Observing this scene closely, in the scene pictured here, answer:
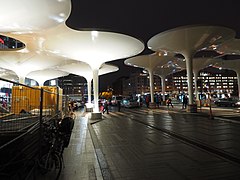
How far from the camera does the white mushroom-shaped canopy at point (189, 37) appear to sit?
58.0 feet

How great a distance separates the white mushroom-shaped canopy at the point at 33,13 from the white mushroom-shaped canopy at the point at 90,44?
9.39ft

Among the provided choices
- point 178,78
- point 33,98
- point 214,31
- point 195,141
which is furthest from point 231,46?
point 178,78

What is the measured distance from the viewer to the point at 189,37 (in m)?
19.3

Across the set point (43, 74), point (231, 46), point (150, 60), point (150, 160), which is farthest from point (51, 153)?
point (43, 74)

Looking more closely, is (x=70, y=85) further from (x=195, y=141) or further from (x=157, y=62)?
(x=195, y=141)

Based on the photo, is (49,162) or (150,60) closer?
(49,162)

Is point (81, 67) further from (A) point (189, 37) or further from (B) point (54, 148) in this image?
(B) point (54, 148)

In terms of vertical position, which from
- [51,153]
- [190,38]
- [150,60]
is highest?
[150,60]

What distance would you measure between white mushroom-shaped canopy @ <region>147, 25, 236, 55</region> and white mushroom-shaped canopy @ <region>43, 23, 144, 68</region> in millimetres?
2815

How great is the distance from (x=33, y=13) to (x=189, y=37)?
14.5m

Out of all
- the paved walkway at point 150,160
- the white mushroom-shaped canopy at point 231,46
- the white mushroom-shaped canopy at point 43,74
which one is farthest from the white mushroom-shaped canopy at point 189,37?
the white mushroom-shaped canopy at point 43,74

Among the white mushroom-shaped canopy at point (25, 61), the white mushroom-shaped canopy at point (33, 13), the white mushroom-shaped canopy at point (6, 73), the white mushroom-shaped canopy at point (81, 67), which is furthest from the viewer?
the white mushroom-shaped canopy at point (6, 73)

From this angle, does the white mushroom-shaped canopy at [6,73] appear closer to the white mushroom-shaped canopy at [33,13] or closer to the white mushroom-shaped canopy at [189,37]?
the white mushroom-shaped canopy at [33,13]

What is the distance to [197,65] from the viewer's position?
37938 mm
